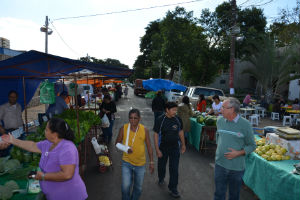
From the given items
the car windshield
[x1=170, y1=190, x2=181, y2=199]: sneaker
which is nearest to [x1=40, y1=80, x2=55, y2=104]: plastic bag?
[x1=170, y1=190, x2=181, y2=199]: sneaker

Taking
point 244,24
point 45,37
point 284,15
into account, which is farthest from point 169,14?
point 45,37

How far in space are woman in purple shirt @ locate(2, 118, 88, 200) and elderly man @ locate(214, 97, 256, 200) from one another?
204 cm

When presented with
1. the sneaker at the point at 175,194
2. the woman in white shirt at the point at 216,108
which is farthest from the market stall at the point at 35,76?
the woman in white shirt at the point at 216,108

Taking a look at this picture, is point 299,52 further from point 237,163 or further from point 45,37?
point 45,37

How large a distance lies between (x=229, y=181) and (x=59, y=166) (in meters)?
2.44

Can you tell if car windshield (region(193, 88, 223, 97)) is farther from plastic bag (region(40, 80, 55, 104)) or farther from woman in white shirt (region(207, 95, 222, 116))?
plastic bag (region(40, 80, 55, 104))

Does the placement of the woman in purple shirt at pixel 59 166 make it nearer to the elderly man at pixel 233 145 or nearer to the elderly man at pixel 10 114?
the elderly man at pixel 233 145

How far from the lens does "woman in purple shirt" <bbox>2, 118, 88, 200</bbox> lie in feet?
7.02

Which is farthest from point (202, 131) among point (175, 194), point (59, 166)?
point (59, 166)

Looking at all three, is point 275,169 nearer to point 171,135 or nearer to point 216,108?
point 171,135

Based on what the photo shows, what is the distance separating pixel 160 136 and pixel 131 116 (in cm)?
113

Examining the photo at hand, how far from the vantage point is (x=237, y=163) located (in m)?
3.03

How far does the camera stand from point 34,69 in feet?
18.9

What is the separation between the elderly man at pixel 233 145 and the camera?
2.99 m
